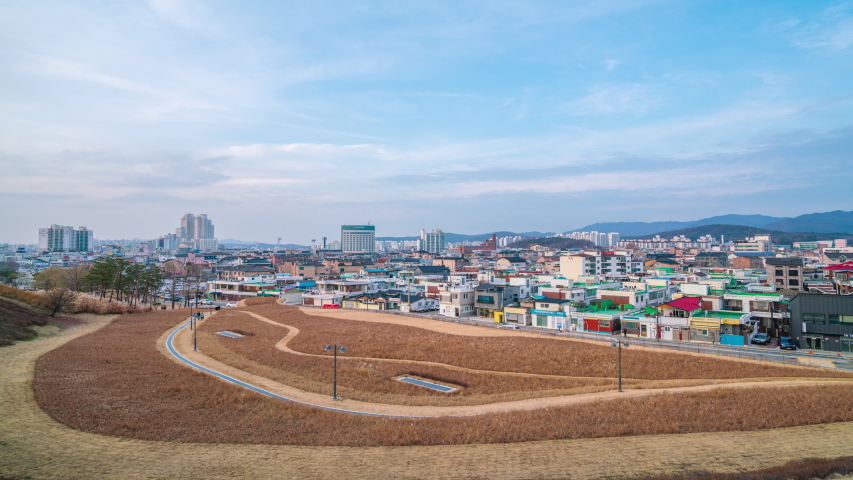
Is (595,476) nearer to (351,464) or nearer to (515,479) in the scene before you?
(515,479)

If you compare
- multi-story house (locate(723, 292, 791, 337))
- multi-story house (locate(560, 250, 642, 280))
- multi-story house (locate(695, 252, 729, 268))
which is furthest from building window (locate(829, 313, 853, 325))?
multi-story house (locate(695, 252, 729, 268))

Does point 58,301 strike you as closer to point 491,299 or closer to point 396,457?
point 491,299

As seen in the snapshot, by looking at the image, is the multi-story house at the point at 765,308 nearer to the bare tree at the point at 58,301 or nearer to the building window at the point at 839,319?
the building window at the point at 839,319

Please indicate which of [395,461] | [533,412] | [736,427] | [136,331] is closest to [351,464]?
[395,461]

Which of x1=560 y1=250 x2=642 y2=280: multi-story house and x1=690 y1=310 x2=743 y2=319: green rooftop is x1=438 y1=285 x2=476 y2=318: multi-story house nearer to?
x1=690 y1=310 x2=743 y2=319: green rooftop

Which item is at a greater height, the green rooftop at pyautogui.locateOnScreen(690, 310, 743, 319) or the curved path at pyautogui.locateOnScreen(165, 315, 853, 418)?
the green rooftop at pyautogui.locateOnScreen(690, 310, 743, 319)

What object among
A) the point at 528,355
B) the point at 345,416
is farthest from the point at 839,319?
the point at 345,416
